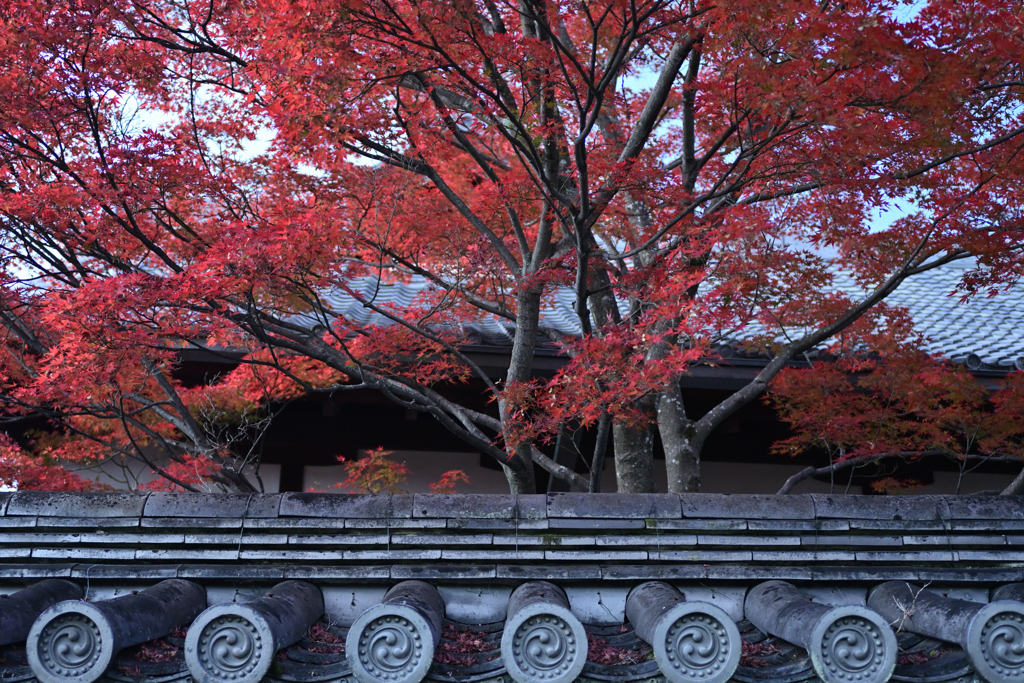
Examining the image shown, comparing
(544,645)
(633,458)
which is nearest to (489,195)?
(633,458)

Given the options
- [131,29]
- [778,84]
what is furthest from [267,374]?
[778,84]

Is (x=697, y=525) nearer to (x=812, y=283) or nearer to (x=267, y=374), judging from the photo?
(x=812, y=283)

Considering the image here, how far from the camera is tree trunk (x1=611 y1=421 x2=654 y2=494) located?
634cm

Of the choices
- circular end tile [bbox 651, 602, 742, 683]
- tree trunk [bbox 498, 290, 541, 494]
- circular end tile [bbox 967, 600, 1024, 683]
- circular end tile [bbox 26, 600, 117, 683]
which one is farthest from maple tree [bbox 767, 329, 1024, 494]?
circular end tile [bbox 26, 600, 117, 683]

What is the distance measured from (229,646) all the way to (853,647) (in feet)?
7.81

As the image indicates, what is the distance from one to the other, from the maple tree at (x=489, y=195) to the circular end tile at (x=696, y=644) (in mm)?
2040

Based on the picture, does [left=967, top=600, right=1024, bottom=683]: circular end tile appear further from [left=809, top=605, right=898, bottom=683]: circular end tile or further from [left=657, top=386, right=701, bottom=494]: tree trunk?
[left=657, top=386, right=701, bottom=494]: tree trunk

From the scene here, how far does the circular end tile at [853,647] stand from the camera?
293 centimetres

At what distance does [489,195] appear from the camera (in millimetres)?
5988

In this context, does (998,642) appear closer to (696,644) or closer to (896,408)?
(696,644)

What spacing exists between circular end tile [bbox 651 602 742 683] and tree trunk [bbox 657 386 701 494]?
11.2 ft

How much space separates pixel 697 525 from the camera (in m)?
3.52

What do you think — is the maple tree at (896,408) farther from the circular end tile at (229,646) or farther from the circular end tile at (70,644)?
the circular end tile at (70,644)

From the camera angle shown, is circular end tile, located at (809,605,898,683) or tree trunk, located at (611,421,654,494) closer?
circular end tile, located at (809,605,898,683)
